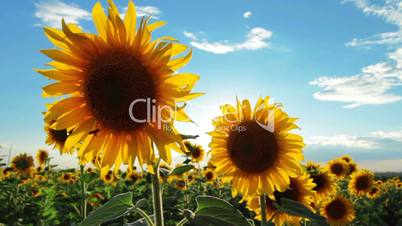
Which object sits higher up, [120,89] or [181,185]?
[120,89]

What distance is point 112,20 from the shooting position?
2.75 m

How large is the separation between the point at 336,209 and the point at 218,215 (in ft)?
23.2

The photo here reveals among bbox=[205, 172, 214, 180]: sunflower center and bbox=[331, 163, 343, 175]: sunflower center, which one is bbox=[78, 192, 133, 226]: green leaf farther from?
bbox=[205, 172, 214, 180]: sunflower center

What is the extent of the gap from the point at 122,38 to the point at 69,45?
1.29 ft

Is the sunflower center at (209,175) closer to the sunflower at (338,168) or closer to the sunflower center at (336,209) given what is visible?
the sunflower at (338,168)

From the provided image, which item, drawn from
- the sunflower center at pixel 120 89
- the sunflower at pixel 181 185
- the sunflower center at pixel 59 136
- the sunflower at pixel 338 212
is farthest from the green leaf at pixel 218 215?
the sunflower at pixel 181 185

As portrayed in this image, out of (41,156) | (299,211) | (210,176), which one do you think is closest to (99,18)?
(299,211)

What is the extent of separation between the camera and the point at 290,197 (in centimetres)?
544

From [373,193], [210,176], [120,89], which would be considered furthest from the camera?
[210,176]

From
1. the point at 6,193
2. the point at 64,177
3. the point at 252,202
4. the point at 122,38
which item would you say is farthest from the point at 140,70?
the point at 64,177

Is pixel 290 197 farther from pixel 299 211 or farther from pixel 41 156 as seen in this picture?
pixel 41 156

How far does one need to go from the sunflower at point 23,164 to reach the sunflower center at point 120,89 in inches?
567

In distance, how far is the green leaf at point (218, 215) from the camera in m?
2.44

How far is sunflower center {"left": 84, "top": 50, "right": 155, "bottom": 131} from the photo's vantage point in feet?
9.55
